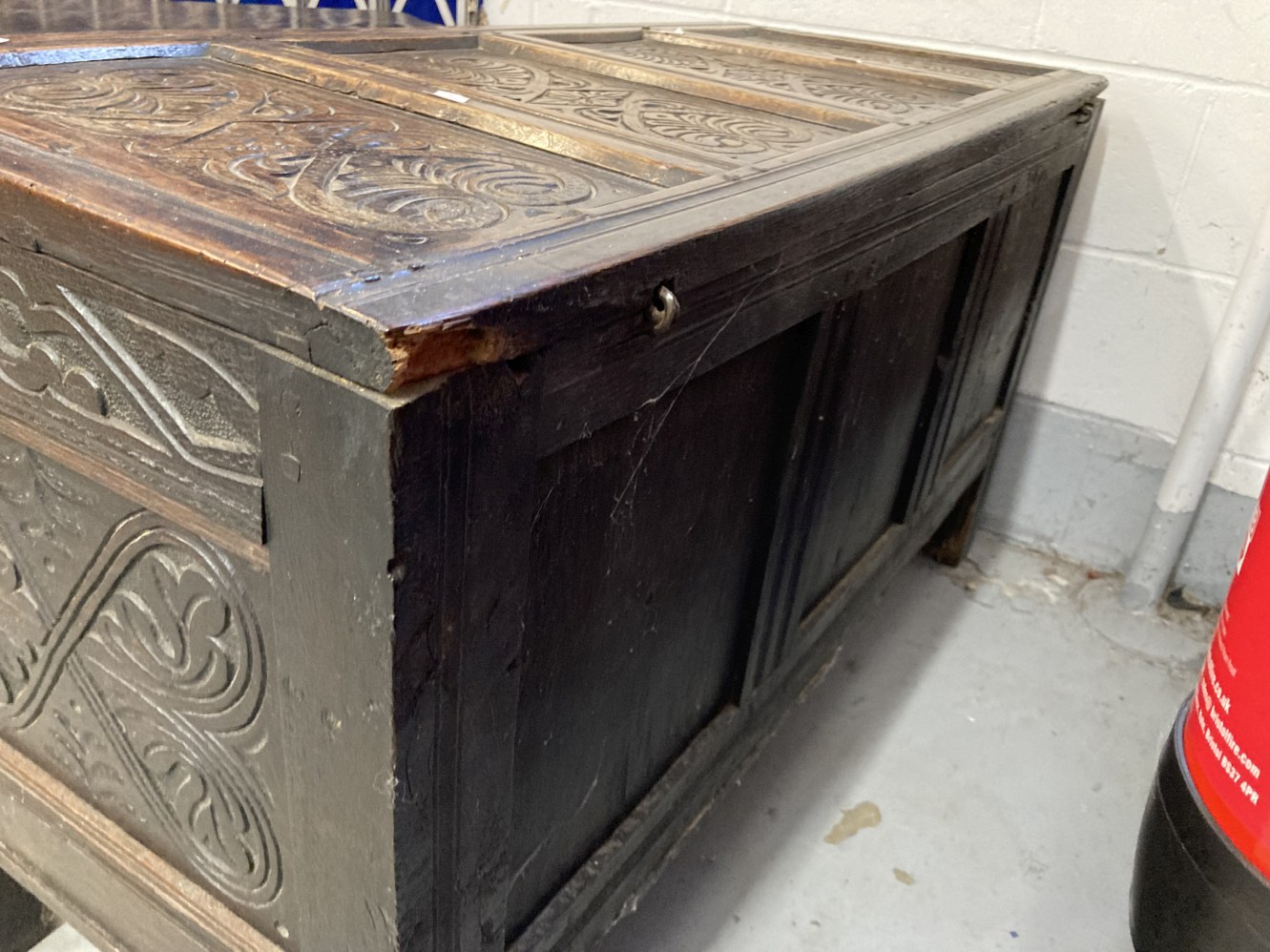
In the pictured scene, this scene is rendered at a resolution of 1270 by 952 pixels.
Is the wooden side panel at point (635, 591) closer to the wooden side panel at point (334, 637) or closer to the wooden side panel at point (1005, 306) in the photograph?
the wooden side panel at point (334, 637)

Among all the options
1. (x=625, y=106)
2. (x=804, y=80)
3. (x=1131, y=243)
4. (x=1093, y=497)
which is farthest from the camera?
(x=1093, y=497)

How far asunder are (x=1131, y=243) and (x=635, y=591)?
117 centimetres

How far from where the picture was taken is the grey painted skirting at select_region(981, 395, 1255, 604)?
1536 mm

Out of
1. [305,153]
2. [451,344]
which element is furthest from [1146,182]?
[451,344]

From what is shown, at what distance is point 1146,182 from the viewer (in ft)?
4.81

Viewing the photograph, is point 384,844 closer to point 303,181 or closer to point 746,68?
point 303,181

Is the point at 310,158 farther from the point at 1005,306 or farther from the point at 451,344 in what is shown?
the point at 1005,306

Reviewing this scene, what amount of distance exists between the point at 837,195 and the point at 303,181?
35 centimetres

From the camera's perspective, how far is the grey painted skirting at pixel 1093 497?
1536 mm

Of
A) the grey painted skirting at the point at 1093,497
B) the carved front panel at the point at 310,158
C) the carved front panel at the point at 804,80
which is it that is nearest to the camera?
the carved front panel at the point at 310,158

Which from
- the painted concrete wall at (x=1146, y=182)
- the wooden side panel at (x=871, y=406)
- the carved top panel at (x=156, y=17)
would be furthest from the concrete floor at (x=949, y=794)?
the carved top panel at (x=156, y=17)

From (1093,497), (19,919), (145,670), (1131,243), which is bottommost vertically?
(19,919)

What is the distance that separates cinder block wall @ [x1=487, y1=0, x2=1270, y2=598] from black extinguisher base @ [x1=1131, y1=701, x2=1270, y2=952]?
75 centimetres

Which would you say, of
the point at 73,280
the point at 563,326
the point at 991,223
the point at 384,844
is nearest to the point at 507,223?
the point at 563,326
